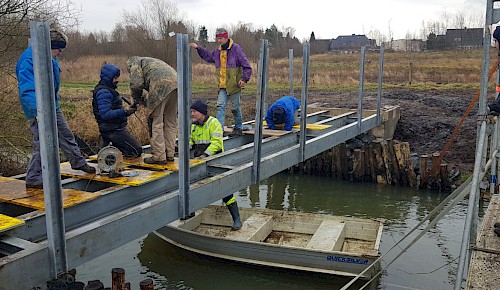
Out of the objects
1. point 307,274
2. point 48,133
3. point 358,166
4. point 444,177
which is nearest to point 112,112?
point 48,133

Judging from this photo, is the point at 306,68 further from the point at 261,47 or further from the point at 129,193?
the point at 129,193

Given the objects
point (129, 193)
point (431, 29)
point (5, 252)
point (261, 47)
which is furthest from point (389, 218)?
point (431, 29)

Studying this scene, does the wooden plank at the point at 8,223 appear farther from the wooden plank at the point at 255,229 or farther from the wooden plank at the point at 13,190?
the wooden plank at the point at 255,229

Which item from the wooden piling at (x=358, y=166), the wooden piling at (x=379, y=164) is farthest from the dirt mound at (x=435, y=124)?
the wooden piling at (x=358, y=166)

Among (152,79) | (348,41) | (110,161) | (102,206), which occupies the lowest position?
(102,206)

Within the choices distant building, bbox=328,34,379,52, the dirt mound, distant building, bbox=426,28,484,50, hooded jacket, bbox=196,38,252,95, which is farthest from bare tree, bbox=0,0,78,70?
distant building, bbox=328,34,379,52

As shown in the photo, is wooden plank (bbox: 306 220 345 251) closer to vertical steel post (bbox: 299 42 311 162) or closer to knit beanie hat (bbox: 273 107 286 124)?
vertical steel post (bbox: 299 42 311 162)

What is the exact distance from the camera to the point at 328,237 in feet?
28.1

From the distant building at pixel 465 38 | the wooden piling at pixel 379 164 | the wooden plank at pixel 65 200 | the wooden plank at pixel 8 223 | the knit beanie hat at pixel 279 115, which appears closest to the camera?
the wooden plank at pixel 8 223

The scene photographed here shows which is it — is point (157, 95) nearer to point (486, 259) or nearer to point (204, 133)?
point (204, 133)

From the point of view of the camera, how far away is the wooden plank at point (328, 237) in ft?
26.9

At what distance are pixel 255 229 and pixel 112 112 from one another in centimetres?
383

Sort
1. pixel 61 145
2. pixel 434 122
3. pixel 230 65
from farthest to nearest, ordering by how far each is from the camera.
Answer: pixel 434 122 → pixel 230 65 → pixel 61 145

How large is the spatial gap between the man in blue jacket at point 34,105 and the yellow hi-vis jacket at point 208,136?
203 centimetres
